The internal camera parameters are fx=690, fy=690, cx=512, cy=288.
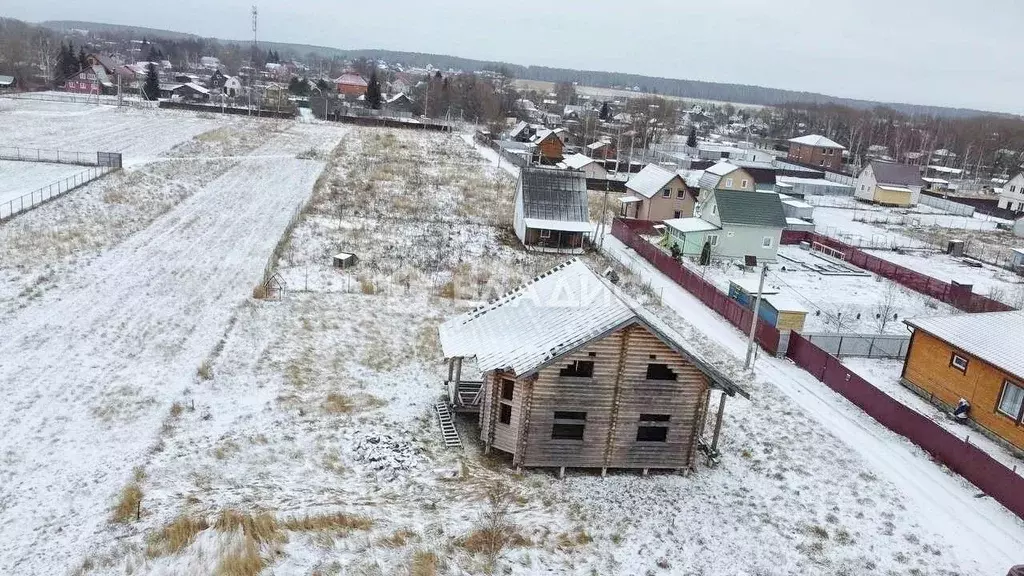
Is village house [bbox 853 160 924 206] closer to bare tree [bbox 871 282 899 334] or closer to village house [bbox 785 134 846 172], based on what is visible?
village house [bbox 785 134 846 172]

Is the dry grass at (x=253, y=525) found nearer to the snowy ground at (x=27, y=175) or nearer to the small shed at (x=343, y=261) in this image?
the small shed at (x=343, y=261)

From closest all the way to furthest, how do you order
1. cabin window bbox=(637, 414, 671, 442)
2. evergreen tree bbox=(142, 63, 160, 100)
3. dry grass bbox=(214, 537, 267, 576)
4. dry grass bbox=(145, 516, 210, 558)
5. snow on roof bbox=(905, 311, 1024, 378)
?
dry grass bbox=(214, 537, 267, 576) < dry grass bbox=(145, 516, 210, 558) < cabin window bbox=(637, 414, 671, 442) < snow on roof bbox=(905, 311, 1024, 378) < evergreen tree bbox=(142, 63, 160, 100)

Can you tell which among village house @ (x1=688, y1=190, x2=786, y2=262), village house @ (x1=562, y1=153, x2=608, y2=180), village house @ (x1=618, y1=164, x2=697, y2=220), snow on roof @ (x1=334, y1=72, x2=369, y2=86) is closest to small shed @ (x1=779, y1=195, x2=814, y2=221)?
village house @ (x1=618, y1=164, x2=697, y2=220)

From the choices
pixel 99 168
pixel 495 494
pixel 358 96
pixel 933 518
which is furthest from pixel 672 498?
pixel 358 96

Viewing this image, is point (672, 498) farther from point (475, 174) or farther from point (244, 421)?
point (475, 174)

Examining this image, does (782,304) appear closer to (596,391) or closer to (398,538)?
(596,391)

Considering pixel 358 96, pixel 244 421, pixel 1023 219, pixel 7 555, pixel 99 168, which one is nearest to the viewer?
pixel 7 555
